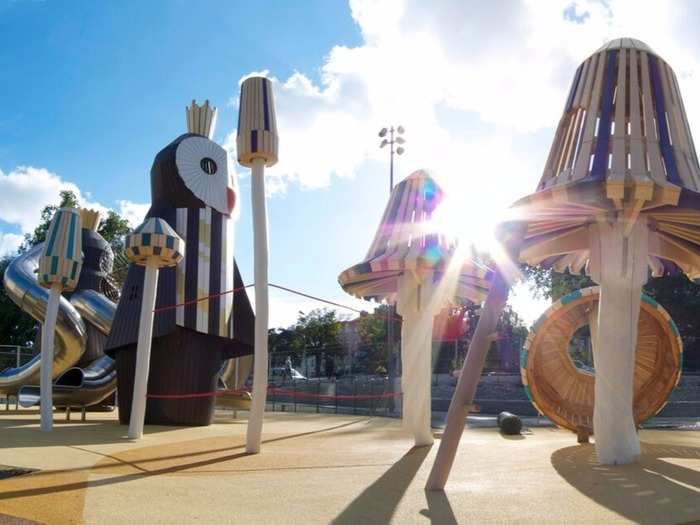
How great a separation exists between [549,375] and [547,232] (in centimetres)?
405

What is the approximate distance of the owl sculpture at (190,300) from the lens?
1579 cm

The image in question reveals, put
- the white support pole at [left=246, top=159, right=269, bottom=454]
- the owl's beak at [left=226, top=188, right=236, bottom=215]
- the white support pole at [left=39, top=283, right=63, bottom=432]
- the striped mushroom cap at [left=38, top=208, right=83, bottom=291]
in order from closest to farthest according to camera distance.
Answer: the white support pole at [left=246, top=159, right=269, bottom=454], the white support pole at [left=39, top=283, right=63, bottom=432], the striped mushroom cap at [left=38, top=208, right=83, bottom=291], the owl's beak at [left=226, top=188, right=236, bottom=215]

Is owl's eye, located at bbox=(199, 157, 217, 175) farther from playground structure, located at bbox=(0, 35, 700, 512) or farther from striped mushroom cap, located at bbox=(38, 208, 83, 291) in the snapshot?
striped mushroom cap, located at bbox=(38, 208, 83, 291)

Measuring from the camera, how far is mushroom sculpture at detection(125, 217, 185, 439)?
12367mm

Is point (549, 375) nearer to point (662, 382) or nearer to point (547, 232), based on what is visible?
point (662, 382)

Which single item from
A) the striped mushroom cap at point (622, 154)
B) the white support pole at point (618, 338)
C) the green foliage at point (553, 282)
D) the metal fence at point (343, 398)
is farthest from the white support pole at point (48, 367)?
the green foliage at point (553, 282)

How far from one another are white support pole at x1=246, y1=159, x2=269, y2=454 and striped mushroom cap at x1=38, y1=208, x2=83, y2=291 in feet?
19.1

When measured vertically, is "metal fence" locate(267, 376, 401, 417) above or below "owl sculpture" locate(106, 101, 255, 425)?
below

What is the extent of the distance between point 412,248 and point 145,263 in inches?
215

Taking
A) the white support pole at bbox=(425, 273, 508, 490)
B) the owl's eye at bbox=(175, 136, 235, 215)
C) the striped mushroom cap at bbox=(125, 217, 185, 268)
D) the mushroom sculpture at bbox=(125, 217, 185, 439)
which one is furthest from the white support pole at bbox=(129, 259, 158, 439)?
the white support pole at bbox=(425, 273, 508, 490)

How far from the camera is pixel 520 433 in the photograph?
14.9m

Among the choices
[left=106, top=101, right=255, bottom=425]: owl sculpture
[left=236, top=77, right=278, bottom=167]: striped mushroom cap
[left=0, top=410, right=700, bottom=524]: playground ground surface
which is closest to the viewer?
[left=0, top=410, right=700, bottom=524]: playground ground surface

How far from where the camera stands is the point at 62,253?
46.6 ft

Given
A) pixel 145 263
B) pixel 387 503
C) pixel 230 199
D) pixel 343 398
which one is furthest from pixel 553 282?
pixel 387 503
